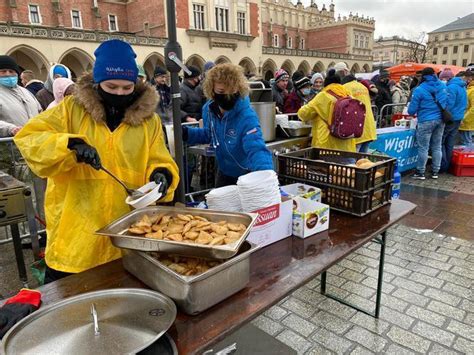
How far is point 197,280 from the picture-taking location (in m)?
1.25

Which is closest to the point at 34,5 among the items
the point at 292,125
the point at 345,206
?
the point at 292,125

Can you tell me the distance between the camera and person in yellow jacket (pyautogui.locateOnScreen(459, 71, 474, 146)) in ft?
25.5

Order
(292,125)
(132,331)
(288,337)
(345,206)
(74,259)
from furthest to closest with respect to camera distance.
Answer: (292,125), (288,337), (345,206), (74,259), (132,331)

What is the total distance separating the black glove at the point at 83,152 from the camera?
1559 mm

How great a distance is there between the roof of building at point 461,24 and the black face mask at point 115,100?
316 ft

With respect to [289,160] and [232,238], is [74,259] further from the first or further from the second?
[289,160]

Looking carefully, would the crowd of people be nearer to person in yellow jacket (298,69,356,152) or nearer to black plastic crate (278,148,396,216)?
black plastic crate (278,148,396,216)

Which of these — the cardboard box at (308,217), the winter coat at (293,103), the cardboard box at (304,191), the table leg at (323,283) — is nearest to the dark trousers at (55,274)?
the cardboard box at (308,217)

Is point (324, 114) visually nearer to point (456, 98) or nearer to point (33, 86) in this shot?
point (456, 98)

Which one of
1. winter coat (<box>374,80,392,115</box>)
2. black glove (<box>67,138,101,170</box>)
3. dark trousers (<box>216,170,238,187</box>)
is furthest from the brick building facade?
black glove (<box>67,138,101,170</box>)

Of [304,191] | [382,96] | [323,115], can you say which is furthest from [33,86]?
[382,96]

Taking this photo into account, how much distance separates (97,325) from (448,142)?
8.04 meters

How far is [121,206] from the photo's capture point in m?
1.89

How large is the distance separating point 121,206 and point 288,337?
1666 millimetres
